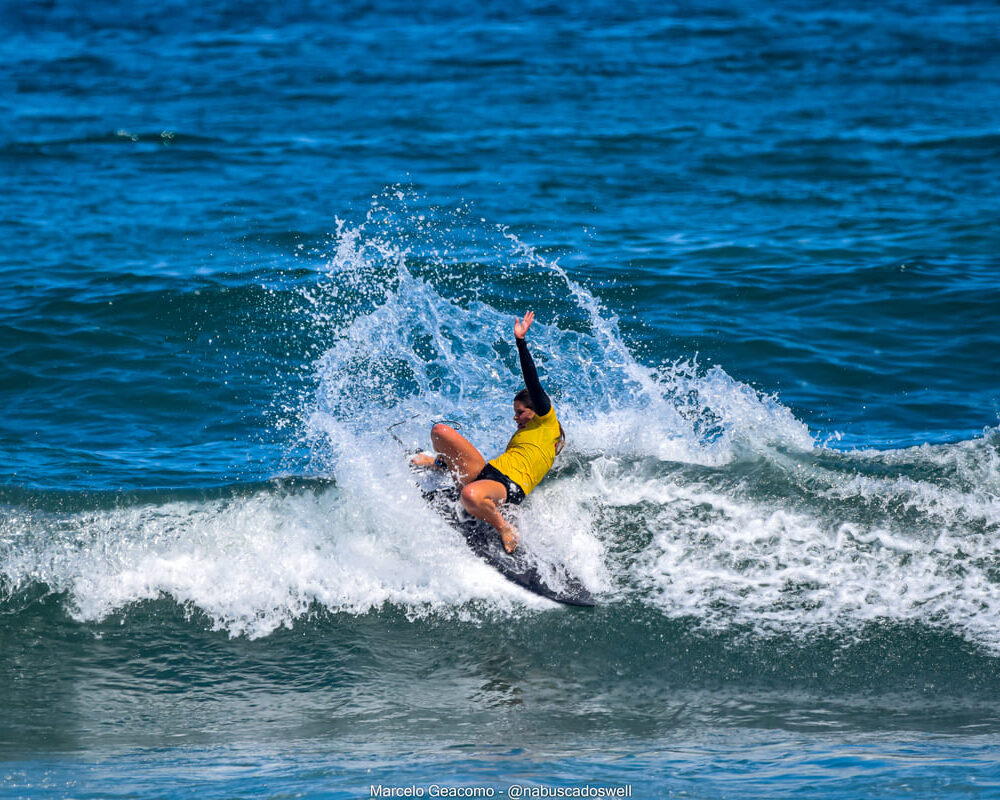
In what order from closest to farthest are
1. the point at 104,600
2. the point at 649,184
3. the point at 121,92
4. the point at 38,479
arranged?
the point at 104,600 < the point at 38,479 < the point at 649,184 < the point at 121,92

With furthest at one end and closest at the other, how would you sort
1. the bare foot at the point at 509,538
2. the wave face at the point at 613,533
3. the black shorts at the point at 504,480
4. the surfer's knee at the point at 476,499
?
the wave face at the point at 613,533
the bare foot at the point at 509,538
the black shorts at the point at 504,480
the surfer's knee at the point at 476,499

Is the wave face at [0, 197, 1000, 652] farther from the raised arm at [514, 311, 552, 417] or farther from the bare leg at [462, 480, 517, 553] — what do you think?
the raised arm at [514, 311, 552, 417]

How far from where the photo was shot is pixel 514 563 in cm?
902

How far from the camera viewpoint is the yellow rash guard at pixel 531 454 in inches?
342

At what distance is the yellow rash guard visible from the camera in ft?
28.5

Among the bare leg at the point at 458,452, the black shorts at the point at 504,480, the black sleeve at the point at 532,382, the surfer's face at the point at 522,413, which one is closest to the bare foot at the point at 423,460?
the bare leg at the point at 458,452

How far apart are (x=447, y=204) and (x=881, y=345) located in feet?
24.7

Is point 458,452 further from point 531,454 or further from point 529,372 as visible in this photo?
point 529,372

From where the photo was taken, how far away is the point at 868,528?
9227 mm

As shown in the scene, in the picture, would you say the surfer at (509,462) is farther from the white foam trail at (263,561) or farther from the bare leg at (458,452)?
the white foam trail at (263,561)

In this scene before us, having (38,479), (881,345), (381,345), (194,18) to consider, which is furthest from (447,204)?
(194,18)

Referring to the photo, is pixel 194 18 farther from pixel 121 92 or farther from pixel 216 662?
pixel 216 662

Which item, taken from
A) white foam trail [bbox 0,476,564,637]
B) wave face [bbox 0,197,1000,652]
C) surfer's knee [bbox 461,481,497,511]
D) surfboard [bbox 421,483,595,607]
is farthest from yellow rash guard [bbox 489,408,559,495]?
white foam trail [bbox 0,476,564,637]

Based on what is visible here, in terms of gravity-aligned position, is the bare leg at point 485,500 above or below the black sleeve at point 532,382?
below
